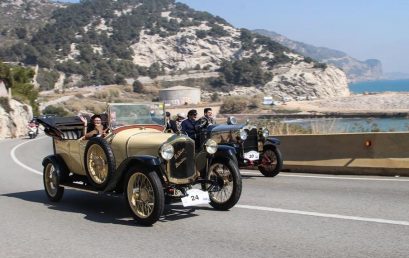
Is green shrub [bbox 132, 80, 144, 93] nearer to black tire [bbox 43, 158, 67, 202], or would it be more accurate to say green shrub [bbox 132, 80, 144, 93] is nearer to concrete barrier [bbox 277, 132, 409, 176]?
concrete barrier [bbox 277, 132, 409, 176]

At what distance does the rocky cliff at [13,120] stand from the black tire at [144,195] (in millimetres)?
43077

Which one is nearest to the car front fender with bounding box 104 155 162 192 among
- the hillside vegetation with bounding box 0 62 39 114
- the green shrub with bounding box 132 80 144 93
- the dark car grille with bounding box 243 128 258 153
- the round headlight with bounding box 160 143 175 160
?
the round headlight with bounding box 160 143 175 160

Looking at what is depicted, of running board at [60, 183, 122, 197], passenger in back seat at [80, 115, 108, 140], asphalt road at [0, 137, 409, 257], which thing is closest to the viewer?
asphalt road at [0, 137, 409, 257]

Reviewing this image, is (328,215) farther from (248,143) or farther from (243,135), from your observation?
(248,143)

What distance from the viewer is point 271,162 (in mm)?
13766

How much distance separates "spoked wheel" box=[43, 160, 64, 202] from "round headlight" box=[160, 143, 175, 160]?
302cm

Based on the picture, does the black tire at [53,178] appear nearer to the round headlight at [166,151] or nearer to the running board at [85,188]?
the running board at [85,188]

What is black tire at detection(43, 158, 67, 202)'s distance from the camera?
397 inches

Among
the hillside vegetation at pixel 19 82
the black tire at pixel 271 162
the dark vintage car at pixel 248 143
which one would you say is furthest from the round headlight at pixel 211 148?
the hillside vegetation at pixel 19 82

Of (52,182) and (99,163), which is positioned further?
(52,182)

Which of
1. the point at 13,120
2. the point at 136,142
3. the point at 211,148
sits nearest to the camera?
the point at 136,142

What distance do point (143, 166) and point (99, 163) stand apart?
1.37 metres

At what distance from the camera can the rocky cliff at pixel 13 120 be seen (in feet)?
→ 161

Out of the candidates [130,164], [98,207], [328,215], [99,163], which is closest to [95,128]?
[99,163]
